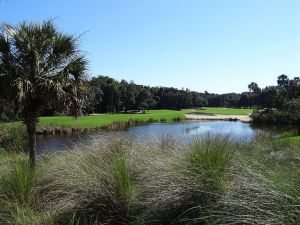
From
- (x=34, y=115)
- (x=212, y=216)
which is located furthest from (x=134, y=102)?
(x=212, y=216)

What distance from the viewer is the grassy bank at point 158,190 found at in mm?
4203

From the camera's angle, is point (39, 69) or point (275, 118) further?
point (275, 118)

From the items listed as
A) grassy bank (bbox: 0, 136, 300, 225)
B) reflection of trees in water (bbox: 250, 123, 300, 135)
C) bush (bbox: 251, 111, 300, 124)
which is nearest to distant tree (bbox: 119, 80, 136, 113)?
bush (bbox: 251, 111, 300, 124)

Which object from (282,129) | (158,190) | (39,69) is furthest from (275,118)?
(158,190)

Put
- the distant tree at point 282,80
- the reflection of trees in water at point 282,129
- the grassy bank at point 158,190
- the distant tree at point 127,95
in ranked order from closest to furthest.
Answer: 1. the grassy bank at point 158,190
2. the reflection of trees in water at point 282,129
3. the distant tree at point 127,95
4. the distant tree at point 282,80

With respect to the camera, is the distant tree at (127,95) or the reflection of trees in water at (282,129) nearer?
the reflection of trees in water at (282,129)

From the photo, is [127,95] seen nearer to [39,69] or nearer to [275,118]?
[275,118]

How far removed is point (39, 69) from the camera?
11023mm

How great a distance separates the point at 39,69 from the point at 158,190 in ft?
20.7

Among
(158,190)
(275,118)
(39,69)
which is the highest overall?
(39,69)

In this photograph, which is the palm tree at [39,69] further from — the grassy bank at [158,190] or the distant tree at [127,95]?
the distant tree at [127,95]

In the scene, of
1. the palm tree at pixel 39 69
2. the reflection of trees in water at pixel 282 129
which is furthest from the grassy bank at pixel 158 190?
the reflection of trees in water at pixel 282 129

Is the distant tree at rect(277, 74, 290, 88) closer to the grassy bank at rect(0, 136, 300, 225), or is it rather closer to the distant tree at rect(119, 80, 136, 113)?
the distant tree at rect(119, 80, 136, 113)

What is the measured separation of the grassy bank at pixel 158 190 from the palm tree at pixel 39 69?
337 cm
